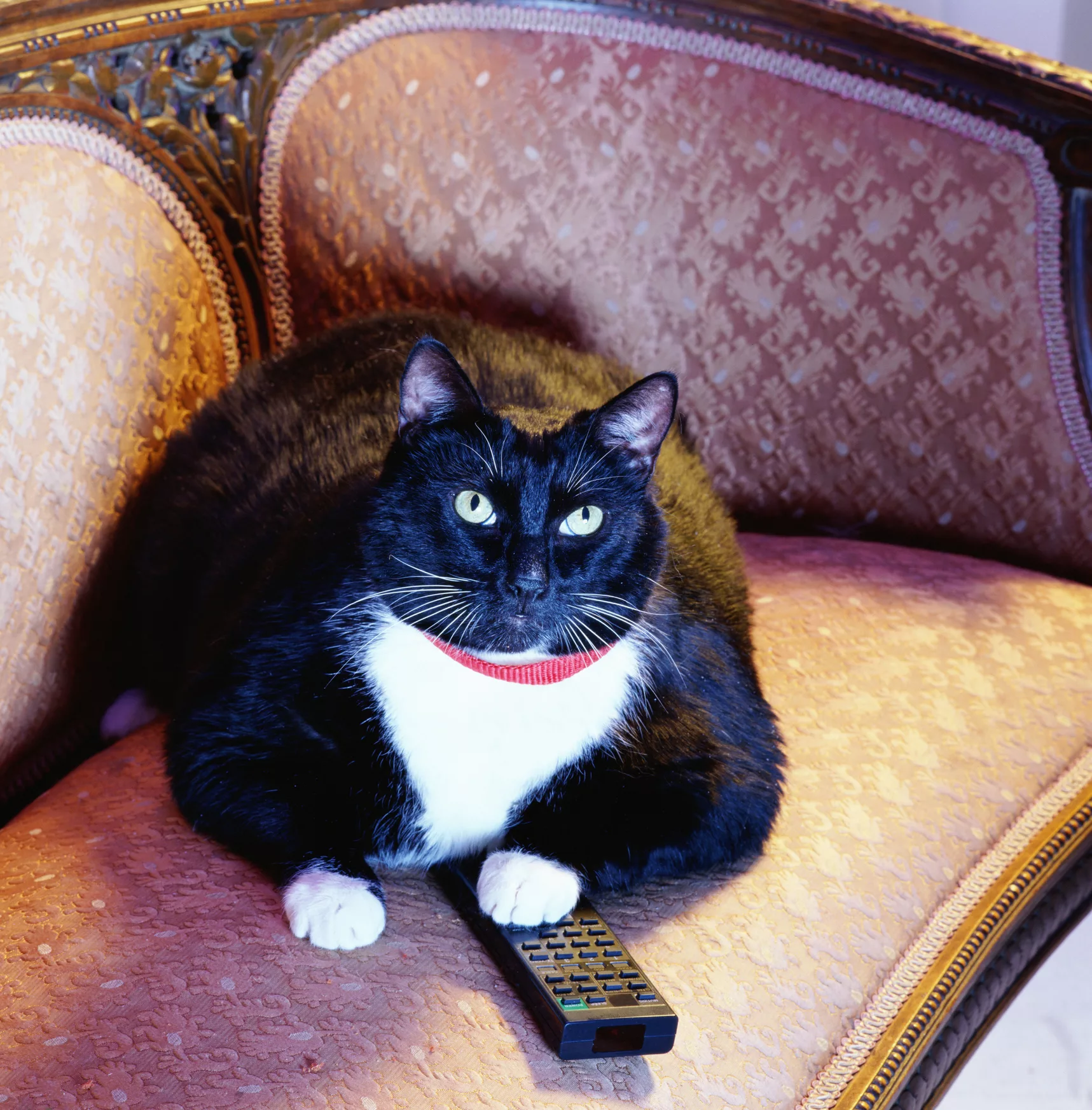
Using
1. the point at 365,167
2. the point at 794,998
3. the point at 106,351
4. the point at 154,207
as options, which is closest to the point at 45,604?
the point at 106,351

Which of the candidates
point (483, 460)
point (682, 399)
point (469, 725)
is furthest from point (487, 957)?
point (682, 399)

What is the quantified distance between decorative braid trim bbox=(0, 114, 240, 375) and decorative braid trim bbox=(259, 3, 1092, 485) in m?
0.13

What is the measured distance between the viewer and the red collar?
1001 millimetres

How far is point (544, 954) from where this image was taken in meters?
0.93

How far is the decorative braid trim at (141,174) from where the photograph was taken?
1261 mm

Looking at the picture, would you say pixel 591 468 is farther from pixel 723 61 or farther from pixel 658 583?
pixel 723 61

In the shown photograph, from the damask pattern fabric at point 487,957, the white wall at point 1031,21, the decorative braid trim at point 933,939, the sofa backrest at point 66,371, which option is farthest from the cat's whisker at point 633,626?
the white wall at point 1031,21

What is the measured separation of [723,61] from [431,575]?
38.0 inches

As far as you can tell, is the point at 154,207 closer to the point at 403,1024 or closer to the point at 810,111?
the point at 810,111

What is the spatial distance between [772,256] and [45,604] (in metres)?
1.02

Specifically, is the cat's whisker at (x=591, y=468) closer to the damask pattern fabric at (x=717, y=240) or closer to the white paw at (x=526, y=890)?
the white paw at (x=526, y=890)

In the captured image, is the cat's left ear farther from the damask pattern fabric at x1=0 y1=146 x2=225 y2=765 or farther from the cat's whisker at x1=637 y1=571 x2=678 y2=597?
the damask pattern fabric at x1=0 y1=146 x2=225 y2=765

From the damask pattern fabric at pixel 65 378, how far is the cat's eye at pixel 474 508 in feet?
1.67

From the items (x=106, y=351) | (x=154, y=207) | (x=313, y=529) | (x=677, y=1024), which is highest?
(x=154, y=207)
